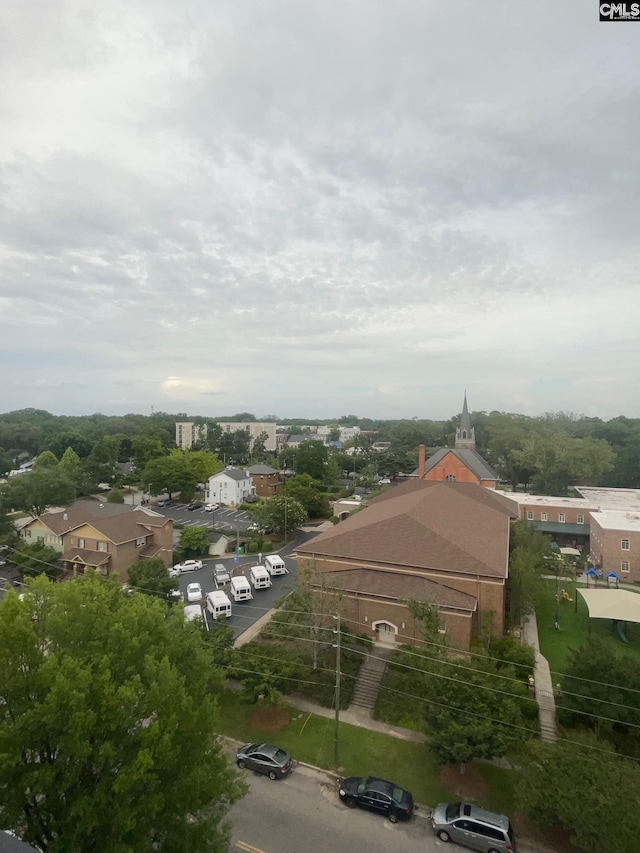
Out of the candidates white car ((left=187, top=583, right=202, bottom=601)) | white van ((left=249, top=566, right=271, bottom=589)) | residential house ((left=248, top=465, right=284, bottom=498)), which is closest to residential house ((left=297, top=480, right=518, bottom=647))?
white van ((left=249, top=566, right=271, bottom=589))

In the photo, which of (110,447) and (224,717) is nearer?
(224,717)

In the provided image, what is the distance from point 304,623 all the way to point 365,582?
13.5 feet

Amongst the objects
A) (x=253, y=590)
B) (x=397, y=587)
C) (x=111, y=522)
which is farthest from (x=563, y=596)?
(x=111, y=522)

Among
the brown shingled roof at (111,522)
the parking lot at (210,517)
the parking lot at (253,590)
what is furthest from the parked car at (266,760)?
the parking lot at (210,517)

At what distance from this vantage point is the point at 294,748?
17203 millimetres

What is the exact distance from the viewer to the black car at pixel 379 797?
14203 millimetres

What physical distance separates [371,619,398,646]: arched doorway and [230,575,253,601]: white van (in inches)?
433

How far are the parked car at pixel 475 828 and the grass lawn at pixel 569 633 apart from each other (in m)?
10.2

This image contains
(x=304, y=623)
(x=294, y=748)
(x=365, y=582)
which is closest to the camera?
(x=294, y=748)

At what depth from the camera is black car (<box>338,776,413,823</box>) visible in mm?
14203

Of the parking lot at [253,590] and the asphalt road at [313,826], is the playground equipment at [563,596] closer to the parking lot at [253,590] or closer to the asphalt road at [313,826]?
the parking lot at [253,590]

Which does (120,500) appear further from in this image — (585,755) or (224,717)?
(585,755)

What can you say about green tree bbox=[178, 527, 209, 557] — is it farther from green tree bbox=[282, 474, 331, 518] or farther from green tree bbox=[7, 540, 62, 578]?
green tree bbox=[282, 474, 331, 518]

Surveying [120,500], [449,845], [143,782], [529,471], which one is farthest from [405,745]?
[529,471]
